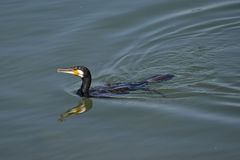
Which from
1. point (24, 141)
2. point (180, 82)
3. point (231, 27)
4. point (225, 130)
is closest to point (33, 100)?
point (24, 141)

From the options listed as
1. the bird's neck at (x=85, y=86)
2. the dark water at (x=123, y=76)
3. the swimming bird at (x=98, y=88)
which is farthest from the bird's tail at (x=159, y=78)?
the bird's neck at (x=85, y=86)

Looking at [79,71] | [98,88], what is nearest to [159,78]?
[98,88]

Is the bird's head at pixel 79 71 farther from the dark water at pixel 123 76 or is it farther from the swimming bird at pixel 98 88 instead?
the dark water at pixel 123 76

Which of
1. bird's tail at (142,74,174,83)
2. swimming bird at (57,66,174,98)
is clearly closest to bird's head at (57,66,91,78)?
swimming bird at (57,66,174,98)

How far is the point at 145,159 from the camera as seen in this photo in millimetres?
11305

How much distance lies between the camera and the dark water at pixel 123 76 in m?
12.0

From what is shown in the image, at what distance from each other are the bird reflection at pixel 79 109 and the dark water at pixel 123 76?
114 mm

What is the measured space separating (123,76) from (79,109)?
2027 millimetres

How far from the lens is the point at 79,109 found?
559 inches

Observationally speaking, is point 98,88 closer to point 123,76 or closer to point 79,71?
point 79,71

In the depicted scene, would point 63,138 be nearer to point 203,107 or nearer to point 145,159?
point 145,159

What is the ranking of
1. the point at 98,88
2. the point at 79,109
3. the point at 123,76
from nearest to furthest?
the point at 79,109 → the point at 98,88 → the point at 123,76

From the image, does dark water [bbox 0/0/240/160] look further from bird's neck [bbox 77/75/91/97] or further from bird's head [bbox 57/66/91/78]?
bird's head [bbox 57/66/91/78]

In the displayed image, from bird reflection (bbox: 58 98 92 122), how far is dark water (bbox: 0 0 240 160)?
114mm
